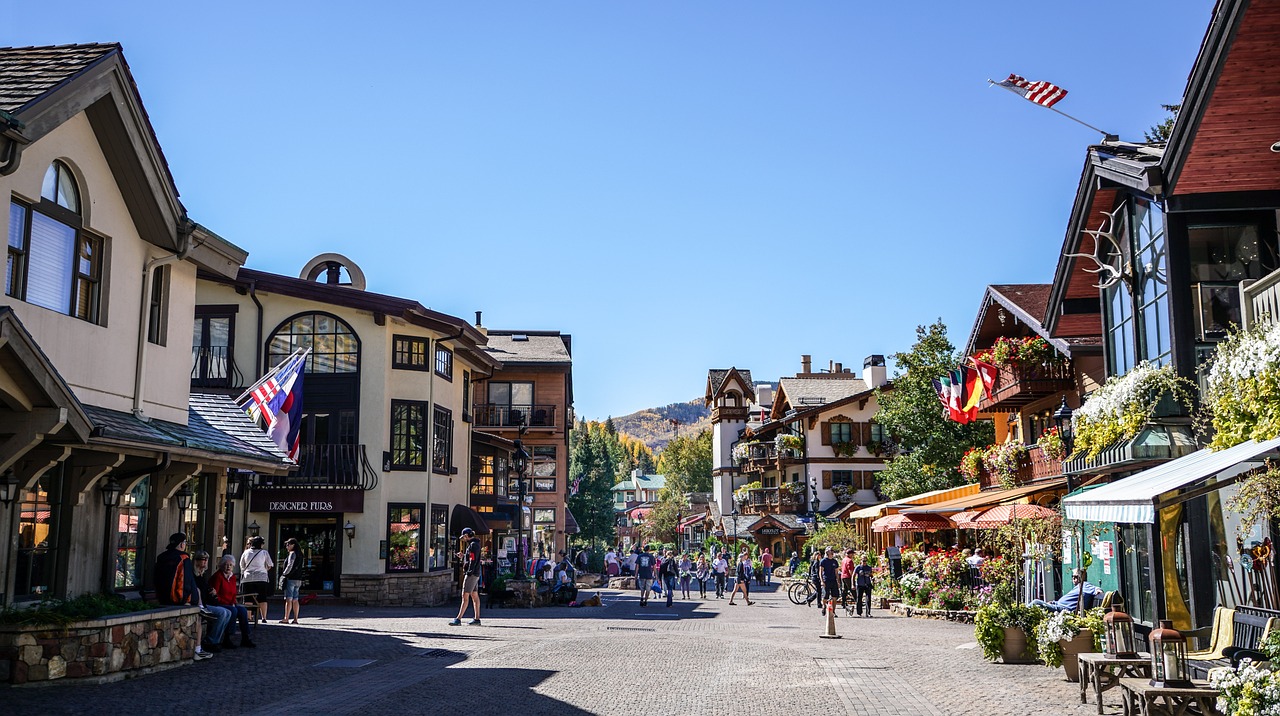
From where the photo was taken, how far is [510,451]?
42969mm

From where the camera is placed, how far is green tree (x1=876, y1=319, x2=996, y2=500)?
42656 mm

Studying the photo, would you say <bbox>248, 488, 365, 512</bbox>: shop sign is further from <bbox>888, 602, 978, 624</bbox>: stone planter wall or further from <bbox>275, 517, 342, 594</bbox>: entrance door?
<bbox>888, 602, 978, 624</bbox>: stone planter wall

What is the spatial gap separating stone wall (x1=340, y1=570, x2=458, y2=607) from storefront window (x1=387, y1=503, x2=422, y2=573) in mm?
396

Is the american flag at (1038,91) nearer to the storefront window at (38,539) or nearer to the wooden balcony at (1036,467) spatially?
the wooden balcony at (1036,467)

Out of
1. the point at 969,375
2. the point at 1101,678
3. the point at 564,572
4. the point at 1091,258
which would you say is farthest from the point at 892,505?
the point at 1101,678

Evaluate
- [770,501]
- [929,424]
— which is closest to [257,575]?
[929,424]

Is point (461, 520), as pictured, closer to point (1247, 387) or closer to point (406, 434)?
point (406, 434)

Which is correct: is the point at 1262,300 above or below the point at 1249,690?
above

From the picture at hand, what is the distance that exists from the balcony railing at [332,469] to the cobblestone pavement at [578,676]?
7.89 meters

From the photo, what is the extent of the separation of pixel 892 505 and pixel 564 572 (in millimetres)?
9720

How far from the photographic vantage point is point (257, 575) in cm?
2131

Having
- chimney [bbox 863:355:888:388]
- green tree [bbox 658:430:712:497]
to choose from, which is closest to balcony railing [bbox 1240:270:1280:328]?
chimney [bbox 863:355:888:388]

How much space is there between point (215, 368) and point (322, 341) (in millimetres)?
3031

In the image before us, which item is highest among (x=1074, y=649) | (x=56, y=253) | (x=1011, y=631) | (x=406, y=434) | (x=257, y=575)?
(x=56, y=253)
